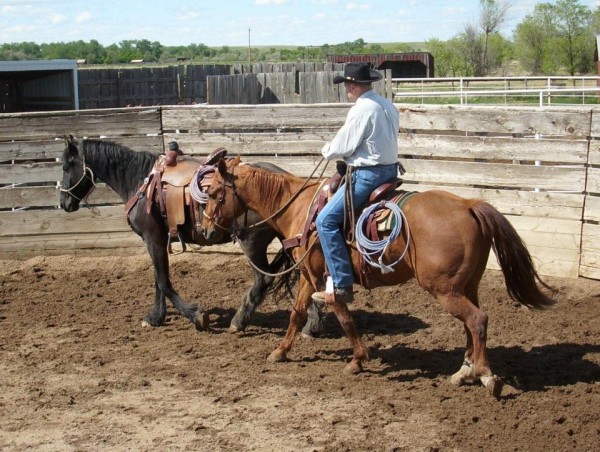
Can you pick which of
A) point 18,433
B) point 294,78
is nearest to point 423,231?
point 18,433

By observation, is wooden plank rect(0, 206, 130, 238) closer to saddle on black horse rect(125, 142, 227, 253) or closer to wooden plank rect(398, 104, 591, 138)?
saddle on black horse rect(125, 142, 227, 253)

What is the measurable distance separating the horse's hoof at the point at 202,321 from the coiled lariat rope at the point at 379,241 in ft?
7.39

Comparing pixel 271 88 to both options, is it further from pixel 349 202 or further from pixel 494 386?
pixel 494 386

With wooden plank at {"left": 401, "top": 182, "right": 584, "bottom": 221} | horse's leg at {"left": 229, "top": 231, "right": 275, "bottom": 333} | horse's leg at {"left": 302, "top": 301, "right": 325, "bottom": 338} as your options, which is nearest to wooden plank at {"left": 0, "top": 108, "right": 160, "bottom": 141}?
horse's leg at {"left": 229, "top": 231, "right": 275, "bottom": 333}

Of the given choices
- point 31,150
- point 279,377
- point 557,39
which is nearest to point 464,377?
point 279,377

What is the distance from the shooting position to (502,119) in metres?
9.54

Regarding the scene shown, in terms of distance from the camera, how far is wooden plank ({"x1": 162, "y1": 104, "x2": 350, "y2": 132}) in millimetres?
10680

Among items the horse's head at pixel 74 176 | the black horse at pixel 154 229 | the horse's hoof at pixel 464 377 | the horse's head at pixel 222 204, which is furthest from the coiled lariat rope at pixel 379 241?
the horse's head at pixel 74 176

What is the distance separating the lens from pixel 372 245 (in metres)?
6.44

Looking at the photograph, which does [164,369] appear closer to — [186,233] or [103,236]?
[186,233]

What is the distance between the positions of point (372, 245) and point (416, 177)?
395 centimetres

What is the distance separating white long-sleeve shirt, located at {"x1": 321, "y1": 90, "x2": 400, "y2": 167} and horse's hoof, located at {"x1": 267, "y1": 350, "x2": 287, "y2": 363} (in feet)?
5.90

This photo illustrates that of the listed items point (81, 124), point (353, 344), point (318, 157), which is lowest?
point (353, 344)

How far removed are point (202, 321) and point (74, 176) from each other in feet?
7.23
